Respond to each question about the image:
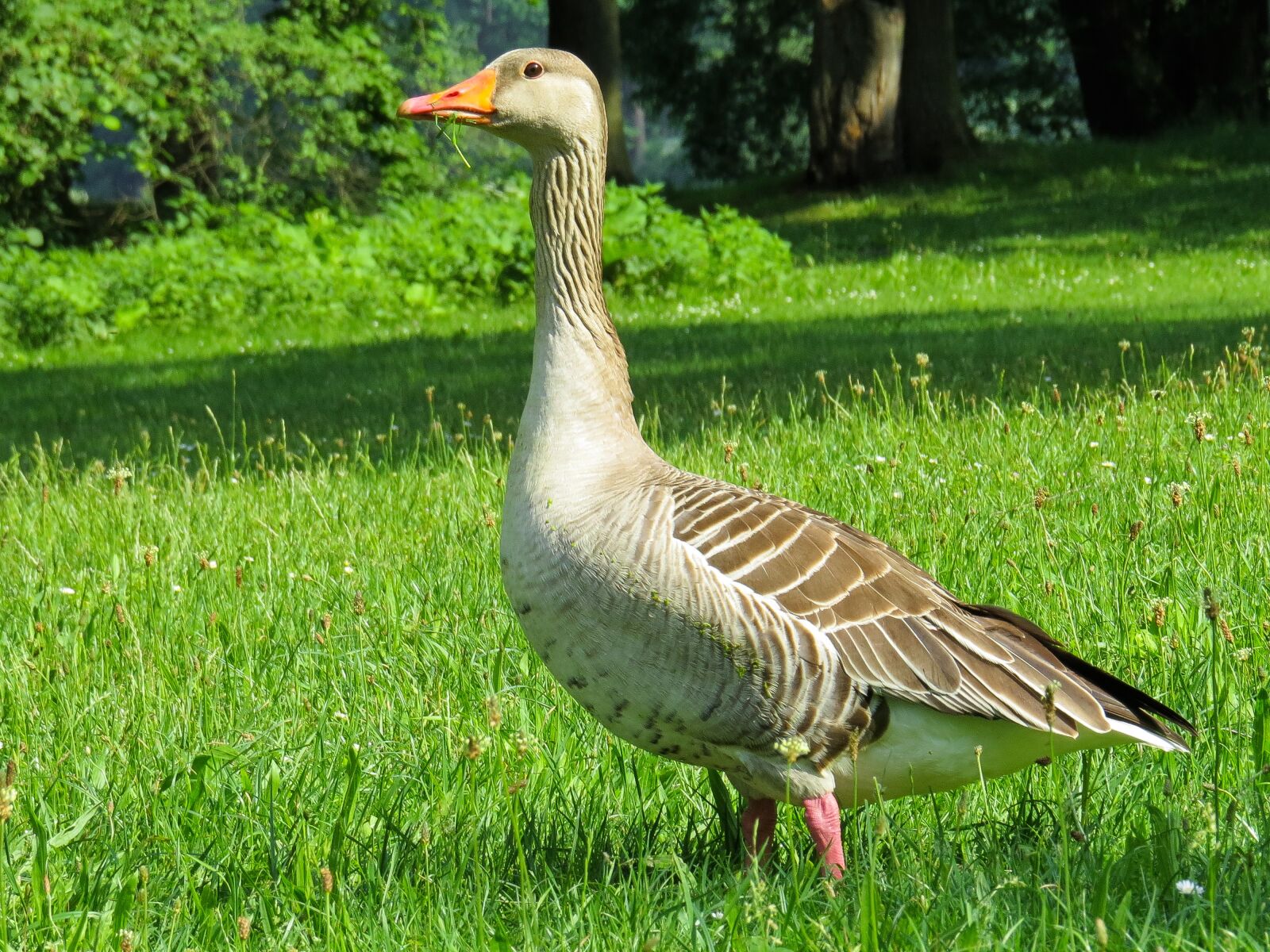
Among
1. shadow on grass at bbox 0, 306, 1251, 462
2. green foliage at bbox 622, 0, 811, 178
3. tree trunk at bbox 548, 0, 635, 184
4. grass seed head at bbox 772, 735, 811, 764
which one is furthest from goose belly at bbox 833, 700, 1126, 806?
green foliage at bbox 622, 0, 811, 178

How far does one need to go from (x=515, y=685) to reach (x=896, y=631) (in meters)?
1.50

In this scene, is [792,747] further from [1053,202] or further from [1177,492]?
[1053,202]

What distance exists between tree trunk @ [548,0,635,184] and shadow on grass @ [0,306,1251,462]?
27.0 ft

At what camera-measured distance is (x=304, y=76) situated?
59.3 ft

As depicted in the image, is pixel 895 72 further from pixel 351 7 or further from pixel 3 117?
pixel 3 117

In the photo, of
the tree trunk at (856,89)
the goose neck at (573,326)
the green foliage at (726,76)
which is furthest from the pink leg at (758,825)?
the green foliage at (726,76)

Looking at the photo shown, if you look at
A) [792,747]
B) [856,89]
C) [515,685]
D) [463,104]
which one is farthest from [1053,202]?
[792,747]

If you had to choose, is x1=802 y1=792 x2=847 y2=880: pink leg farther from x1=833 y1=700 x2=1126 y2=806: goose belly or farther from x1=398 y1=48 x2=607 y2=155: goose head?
x1=398 y1=48 x2=607 y2=155: goose head

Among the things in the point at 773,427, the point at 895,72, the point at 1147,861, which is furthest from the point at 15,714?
the point at 895,72

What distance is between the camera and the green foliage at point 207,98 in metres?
14.7

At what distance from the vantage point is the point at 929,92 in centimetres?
2084

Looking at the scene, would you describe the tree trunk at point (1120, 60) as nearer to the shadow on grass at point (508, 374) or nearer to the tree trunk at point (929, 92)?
the tree trunk at point (929, 92)

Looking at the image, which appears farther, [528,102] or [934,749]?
[528,102]

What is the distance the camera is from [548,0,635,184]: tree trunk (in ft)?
66.1
